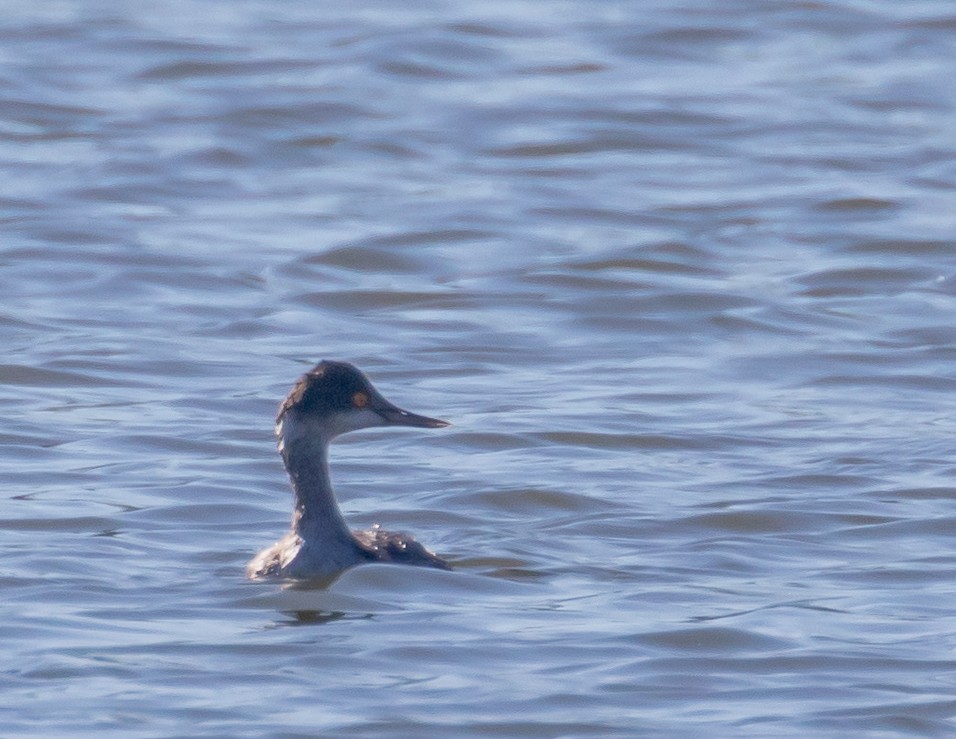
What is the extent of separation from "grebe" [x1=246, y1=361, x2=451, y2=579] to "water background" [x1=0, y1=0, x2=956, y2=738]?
0.15 meters

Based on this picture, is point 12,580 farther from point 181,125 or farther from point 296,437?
point 181,125

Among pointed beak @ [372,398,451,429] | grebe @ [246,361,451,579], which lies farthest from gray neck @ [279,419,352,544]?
pointed beak @ [372,398,451,429]

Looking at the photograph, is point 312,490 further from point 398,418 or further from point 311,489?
point 398,418

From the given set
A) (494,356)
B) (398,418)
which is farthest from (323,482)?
(494,356)

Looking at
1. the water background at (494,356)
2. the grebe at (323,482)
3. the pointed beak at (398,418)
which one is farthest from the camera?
the pointed beak at (398,418)

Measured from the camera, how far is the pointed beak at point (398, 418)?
10.1 metres

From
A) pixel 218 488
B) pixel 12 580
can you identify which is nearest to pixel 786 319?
pixel 218 488

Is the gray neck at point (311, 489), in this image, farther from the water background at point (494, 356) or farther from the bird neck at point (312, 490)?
the water background at point (494, 356)

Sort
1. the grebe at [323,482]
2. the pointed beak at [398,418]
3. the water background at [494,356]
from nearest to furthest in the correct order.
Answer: the water background at [494,356] → the grebe at [323,482] → the pointed beak at [398,418]

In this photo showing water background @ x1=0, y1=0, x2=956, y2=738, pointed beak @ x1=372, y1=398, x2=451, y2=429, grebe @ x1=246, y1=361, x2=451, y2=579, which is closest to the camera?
water background @ x1=0, y1=0, x2=956, y2=738

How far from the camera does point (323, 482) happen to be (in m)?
9.89

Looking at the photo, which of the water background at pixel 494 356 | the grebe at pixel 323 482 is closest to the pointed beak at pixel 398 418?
the grebe at pixel 323 482

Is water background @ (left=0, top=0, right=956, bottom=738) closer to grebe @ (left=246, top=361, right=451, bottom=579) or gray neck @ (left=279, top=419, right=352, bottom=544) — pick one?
grebe @ (left=246, top=361, right=451, bottom=579)

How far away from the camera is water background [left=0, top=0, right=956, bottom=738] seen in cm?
846
